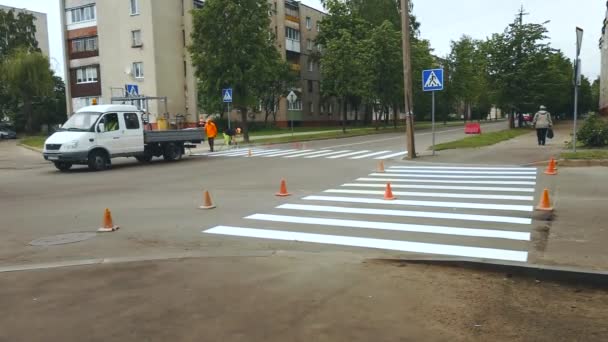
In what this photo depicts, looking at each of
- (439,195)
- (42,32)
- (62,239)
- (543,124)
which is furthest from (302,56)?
(62,239)

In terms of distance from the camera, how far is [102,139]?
1908 centimetres

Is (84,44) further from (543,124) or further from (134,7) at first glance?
(543,124)

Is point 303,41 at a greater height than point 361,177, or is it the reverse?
point 303,41

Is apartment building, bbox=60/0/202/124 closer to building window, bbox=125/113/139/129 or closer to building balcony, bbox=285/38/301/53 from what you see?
building balcony, bbox=285/38/301/53

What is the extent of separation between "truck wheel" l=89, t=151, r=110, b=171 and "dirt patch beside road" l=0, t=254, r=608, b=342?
44.5ft

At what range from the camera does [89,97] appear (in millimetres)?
51875

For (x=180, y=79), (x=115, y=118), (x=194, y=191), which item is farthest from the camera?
(x=180, y=79)

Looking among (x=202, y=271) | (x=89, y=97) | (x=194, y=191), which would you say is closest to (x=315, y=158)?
(x=194, y=191)

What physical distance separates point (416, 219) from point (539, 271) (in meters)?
3.23

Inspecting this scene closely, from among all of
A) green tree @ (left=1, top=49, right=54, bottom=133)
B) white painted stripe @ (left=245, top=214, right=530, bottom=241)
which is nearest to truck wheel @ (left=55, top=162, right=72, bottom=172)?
white painted stripe @ (left=245, top=214, right=530, bottom=241)

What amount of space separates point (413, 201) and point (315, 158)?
11.0 meters

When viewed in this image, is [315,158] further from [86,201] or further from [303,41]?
[303,41]

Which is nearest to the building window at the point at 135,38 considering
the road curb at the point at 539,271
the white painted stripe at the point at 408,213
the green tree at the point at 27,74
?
the green tree at the point at 27,74

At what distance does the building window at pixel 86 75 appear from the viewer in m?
51.6
